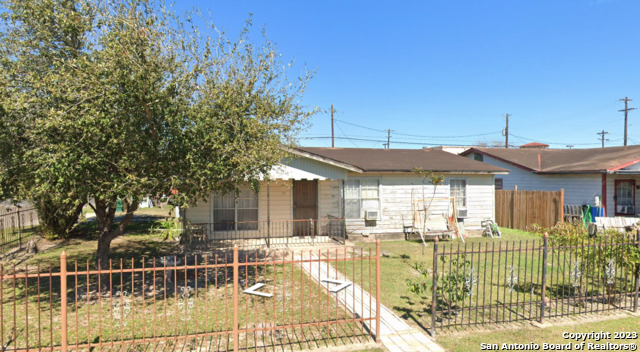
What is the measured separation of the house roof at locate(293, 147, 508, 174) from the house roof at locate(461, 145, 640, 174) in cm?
528

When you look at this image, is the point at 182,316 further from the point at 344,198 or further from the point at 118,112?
the point at 344,198

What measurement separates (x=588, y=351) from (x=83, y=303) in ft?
30.0

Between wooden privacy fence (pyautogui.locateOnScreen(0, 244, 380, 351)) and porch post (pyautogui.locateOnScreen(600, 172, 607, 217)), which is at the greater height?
porch post (pyautogui.locateOnScreen(600, 172, 607, 217))

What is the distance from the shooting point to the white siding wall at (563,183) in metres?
18.6

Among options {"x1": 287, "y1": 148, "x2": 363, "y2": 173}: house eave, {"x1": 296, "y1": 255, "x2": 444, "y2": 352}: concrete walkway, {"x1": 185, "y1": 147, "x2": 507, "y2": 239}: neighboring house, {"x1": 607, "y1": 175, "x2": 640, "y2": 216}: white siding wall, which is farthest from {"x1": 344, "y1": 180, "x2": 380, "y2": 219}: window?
{"x1": 607, "y1": 175, "x2": 640, "y2": 216}: white siding wall

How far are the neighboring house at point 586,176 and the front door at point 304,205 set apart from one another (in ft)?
45.3

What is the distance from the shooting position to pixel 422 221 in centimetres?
1586

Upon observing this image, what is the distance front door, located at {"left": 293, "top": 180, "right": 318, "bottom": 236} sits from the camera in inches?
603

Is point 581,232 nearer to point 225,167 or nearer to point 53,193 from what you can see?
point 225,167

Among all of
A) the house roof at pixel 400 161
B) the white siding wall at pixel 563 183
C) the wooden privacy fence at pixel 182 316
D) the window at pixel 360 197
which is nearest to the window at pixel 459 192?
the house roof at pixel 400 161

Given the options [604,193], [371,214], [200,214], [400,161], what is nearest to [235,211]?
[200,214]

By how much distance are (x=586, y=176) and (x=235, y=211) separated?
17.6m

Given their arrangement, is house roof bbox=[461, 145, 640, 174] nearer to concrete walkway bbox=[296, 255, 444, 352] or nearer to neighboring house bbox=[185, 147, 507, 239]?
neighboring house bbox=[185, 147, 507, 239]

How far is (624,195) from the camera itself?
18.8m
